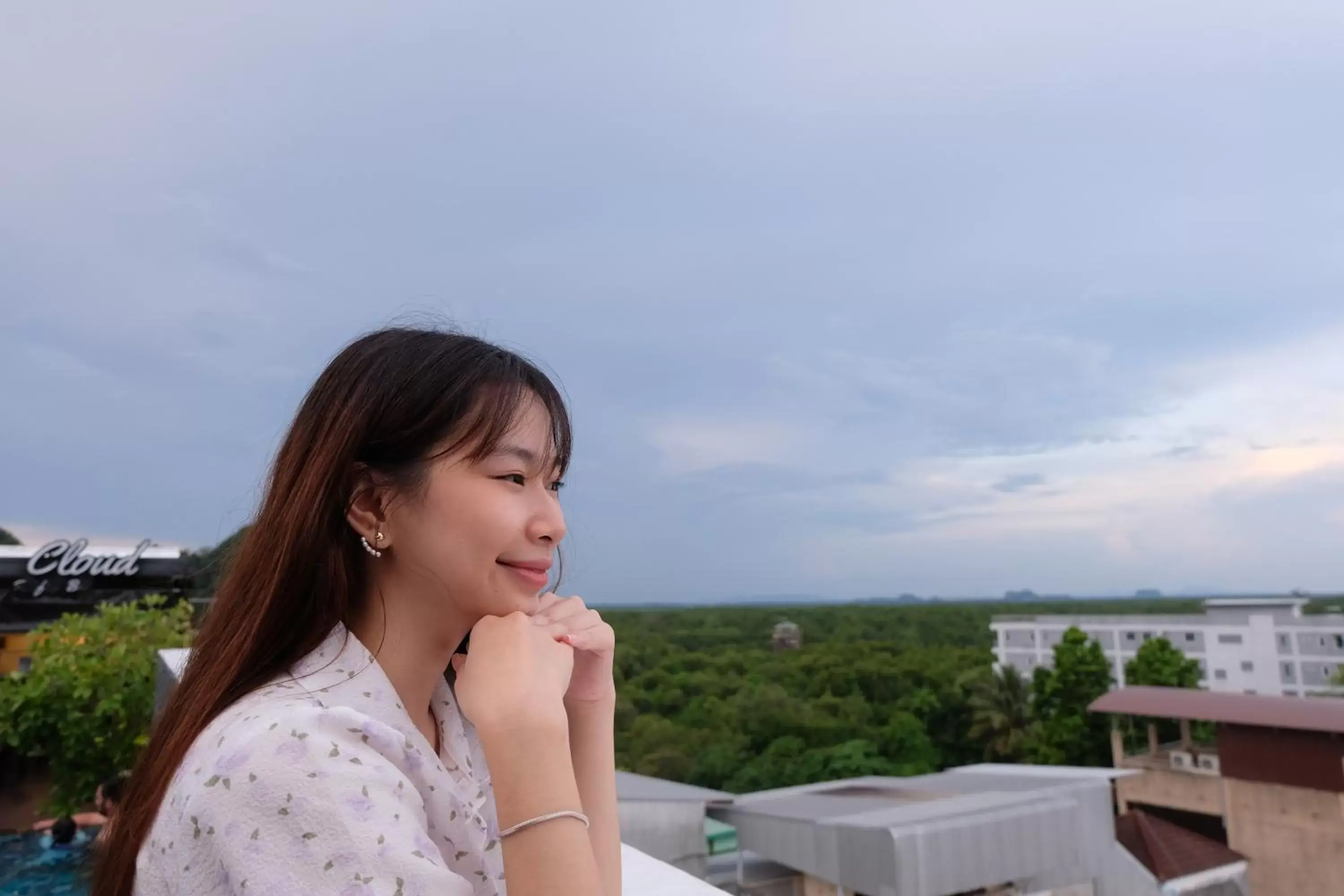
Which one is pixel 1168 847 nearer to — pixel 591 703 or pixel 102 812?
pixel 102 812

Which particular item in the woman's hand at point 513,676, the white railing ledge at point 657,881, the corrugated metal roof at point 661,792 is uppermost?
the woman's hand at point 513,676

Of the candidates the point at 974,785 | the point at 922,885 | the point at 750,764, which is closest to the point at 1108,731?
the point at 750,764

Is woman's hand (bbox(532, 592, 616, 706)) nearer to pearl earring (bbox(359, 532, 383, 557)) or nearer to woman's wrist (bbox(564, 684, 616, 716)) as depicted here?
woman's wrist (bbox(564, 684, 616, 716))

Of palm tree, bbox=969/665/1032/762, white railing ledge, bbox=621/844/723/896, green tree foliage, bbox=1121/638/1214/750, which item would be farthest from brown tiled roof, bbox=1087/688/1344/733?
white railing ledge, bbox=621/844/723/896

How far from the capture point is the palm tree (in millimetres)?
26828

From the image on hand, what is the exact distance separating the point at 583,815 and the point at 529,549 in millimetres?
240

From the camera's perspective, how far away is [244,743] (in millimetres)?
589

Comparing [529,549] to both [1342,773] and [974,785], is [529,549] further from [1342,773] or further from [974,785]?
[1342,773]

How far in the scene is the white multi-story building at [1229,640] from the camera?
2970cm

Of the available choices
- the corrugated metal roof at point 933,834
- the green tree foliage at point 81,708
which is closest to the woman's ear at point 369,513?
the green tree foliage at point 81,708

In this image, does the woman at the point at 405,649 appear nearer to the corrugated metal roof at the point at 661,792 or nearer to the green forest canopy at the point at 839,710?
the corrugated metal roof at the point at 661,792

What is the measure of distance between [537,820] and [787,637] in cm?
3580

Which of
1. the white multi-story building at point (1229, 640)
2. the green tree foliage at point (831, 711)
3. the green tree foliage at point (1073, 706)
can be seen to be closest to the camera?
the green tree foliage at point (1073, 706)

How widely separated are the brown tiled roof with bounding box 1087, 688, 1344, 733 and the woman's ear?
15769 mm
